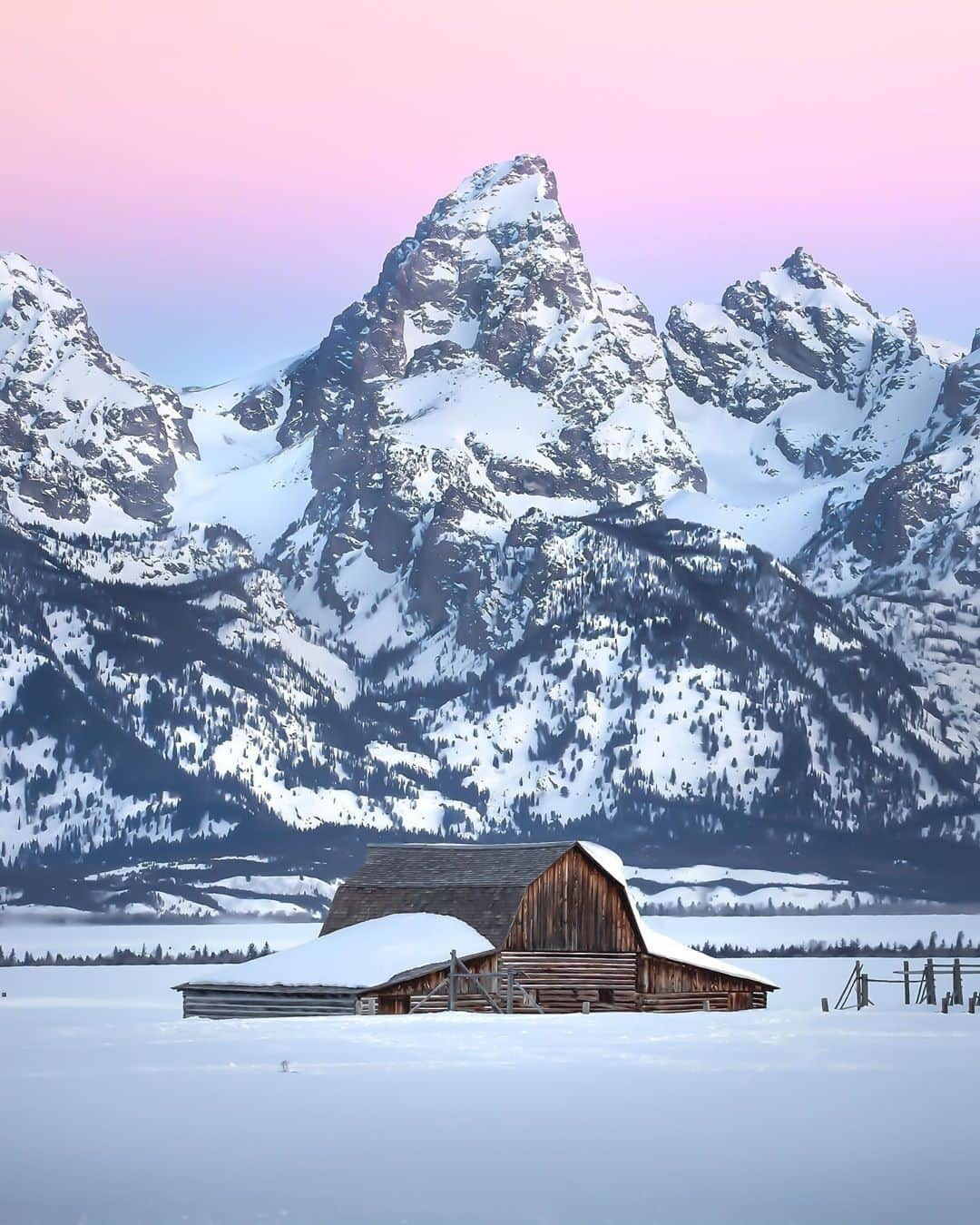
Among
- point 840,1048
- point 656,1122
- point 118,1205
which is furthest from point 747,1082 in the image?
point 118,1205

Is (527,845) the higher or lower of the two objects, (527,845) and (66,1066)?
the higher

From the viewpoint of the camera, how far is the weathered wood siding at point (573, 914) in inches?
3716

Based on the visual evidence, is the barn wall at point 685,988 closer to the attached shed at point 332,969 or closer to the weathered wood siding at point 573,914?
the weathered wood siding at point 573,914

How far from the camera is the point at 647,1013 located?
95.6 m

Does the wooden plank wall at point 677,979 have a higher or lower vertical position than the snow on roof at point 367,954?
lower

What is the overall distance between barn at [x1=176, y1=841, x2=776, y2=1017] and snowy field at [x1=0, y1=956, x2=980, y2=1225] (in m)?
8.44

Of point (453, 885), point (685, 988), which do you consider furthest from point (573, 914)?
point (685, 988)

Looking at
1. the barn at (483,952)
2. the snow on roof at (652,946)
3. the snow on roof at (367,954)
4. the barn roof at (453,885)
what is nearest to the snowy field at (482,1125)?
the snow on roof at (367,954)

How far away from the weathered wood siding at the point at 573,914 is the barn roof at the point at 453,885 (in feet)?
2.08

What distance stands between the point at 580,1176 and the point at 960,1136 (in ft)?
31.1

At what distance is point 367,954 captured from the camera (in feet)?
292

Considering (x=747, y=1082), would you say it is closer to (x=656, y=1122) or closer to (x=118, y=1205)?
(x=656, y=1122)

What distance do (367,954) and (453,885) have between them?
305 inches

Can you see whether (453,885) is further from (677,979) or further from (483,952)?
(677,979)
